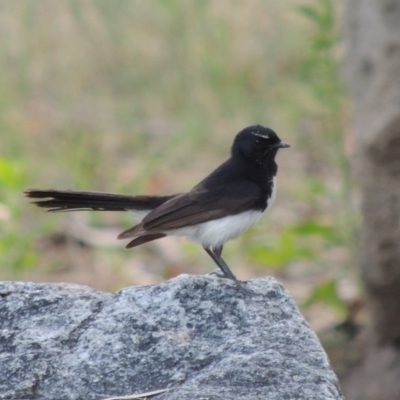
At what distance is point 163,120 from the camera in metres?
10.7

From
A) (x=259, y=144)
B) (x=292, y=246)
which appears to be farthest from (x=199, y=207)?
(x=292, y=246)

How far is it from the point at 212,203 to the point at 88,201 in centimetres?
66

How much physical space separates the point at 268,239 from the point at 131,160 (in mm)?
3144

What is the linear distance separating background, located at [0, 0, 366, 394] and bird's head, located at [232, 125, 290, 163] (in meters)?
2.15

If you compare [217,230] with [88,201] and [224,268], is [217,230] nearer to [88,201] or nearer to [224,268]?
[224,268]

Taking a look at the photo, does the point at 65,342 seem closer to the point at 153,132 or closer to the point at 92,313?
the point at 92,313

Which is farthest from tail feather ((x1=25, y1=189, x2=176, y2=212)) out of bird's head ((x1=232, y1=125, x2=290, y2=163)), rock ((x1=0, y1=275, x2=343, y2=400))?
rock ((x1=0, y1=275, x2=343, y2=400))

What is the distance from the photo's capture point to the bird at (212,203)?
178 inches

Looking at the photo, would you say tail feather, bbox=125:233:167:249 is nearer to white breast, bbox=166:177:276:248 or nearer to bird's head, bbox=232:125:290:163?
white breast, bbox=166:177:276:248

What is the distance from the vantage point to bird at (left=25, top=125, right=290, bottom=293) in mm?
4516

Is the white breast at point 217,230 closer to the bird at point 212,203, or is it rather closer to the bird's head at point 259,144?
the bird at point 212,203

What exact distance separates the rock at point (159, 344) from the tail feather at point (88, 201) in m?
0.88

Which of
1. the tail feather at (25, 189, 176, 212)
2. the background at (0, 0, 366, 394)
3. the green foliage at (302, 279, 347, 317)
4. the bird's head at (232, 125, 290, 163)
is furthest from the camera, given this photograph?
the background at (0, 0, 366, 394)

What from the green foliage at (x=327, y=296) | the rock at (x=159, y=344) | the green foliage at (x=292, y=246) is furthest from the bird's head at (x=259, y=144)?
the green foliage at (x=327, y=296)
